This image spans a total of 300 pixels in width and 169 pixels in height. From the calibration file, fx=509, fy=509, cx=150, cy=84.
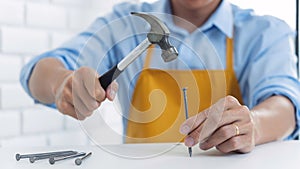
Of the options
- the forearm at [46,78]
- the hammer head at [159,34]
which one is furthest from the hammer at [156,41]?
the forearm at [46,78]

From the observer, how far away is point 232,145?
0.69 metres

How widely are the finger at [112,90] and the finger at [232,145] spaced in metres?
0.16

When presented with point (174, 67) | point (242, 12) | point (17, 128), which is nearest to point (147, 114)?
point (174, 67)

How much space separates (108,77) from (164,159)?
0.41 feet

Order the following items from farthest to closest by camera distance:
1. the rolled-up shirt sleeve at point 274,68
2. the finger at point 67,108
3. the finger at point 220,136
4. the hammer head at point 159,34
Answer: the rolled-up shirt sleeve at point 274,68
the finger at point 67,108
the finger at point 220,136
the hammer head at point 159,34

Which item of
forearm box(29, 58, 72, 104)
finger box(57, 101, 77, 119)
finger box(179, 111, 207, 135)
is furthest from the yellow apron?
forearm box(29, 58, 72, 104)

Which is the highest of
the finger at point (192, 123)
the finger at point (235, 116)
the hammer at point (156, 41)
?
the hammer at point (156, 41)

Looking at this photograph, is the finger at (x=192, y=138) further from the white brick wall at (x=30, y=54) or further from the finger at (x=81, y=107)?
the white brick wall at (x=30, y=54)

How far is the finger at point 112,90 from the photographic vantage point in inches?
25.5

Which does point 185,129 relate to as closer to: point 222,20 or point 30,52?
point 222,20

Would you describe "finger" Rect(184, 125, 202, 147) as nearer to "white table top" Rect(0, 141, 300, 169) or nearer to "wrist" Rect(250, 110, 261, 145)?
"white table top" Rect(0, 141, 300, 169)

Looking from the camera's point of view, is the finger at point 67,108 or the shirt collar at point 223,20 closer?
the finger at point 67,108

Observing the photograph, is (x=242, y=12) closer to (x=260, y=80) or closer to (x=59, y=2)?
(x=260, y=80)

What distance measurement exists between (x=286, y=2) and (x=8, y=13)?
868mm
